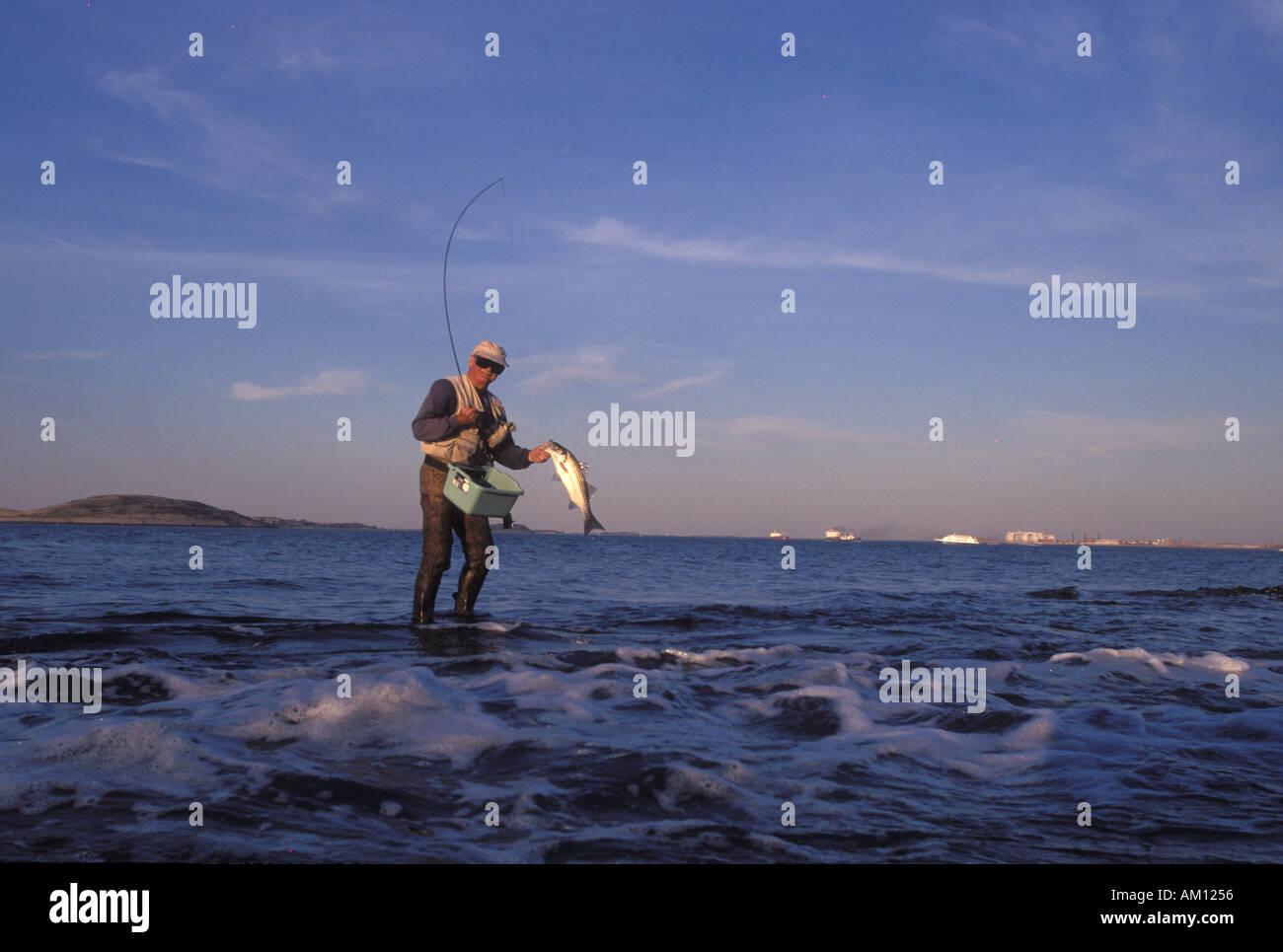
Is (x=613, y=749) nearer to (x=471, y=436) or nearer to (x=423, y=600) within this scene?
(x=471, y=436)

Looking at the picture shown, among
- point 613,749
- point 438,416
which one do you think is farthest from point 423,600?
point 613,749

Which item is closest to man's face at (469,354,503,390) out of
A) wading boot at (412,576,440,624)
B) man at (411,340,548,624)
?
man at (411,340,548,624)

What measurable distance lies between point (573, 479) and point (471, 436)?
1206 millimetres

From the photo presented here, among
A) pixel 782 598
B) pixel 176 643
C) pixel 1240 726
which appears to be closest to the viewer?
pixel 1240 726

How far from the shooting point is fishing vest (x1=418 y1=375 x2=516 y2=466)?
30.8 feet

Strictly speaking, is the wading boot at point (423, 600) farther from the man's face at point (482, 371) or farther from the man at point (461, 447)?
the man's face at point (482, 371)

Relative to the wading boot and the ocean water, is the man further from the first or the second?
the ocean water

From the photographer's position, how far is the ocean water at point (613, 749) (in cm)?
363

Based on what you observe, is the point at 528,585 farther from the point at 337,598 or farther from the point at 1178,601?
the point at 1178,601

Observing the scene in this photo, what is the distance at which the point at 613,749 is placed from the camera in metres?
5.09

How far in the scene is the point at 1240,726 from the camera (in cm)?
629

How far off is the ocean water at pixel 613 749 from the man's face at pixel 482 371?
2.74m

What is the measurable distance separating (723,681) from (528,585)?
13442 millimetres
